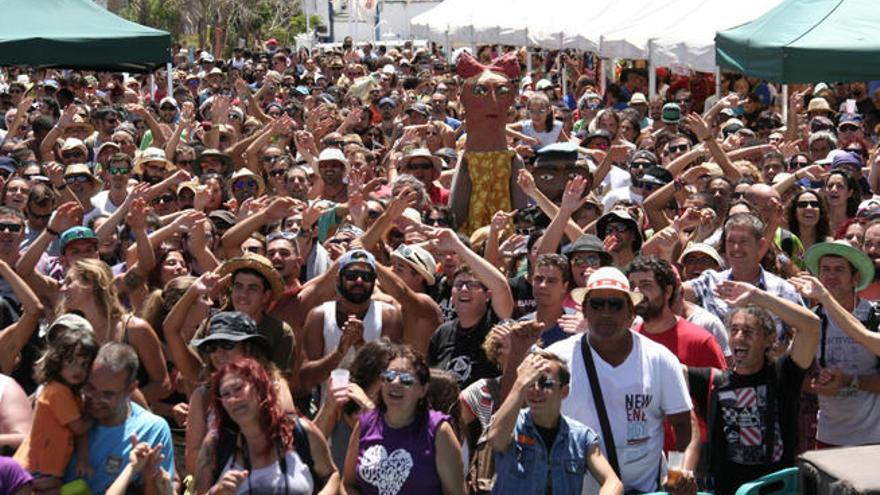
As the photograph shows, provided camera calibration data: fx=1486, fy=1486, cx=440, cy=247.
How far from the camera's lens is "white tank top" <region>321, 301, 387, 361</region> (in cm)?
699

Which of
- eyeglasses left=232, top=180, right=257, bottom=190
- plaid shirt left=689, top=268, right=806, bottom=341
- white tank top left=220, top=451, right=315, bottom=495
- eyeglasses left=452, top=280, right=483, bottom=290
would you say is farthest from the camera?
eyeglasses left=232, top=180, right=257, bottom=190

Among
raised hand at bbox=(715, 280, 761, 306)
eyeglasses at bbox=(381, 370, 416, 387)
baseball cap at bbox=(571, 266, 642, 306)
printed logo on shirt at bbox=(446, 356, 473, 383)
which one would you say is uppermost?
baseball cap at bbox=(571, 266, 642, 306)

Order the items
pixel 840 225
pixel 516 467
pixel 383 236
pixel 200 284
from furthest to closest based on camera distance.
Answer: pixel 840 225 → pixel 383 236 → pixel 200 284 → pixel 516 467

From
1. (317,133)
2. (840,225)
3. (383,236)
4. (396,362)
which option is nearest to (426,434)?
(396,362)

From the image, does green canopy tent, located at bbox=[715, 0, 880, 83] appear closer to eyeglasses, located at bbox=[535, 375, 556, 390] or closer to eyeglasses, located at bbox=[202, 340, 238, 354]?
eyeglasses, located at bbox=[535, 375, 556, 390]

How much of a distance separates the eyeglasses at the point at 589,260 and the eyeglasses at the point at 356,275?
3.25 feet

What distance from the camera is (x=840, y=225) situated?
9.47 m

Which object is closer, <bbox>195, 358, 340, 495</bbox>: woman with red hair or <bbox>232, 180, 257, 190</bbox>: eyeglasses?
<bbox>195, 358, 340, 495</bbox>: woman with red hair

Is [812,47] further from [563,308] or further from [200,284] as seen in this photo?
[200,284]

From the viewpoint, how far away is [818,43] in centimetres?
984

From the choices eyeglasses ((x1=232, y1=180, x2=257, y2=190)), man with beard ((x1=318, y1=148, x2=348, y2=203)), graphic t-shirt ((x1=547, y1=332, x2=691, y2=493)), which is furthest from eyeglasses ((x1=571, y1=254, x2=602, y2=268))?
eyeglasses ((x1=232, y1=180, x2=257, y2=190))

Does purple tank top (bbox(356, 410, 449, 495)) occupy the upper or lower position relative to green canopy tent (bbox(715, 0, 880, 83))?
lower

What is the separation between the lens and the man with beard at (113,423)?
5.52 m

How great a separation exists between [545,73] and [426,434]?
1017 inches
